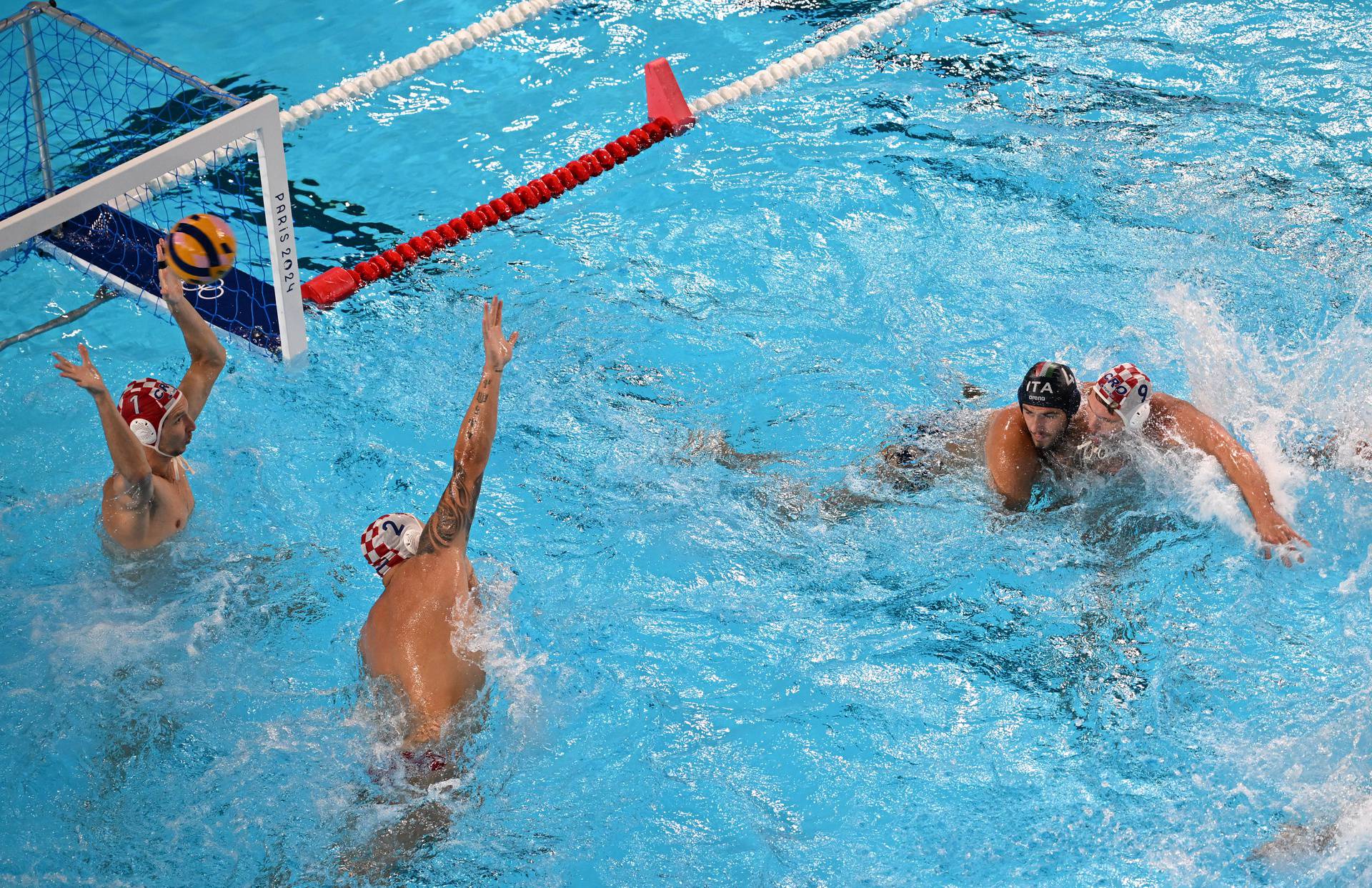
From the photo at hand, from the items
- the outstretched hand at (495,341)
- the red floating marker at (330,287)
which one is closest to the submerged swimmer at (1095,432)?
the outstretched hand at (495,341)

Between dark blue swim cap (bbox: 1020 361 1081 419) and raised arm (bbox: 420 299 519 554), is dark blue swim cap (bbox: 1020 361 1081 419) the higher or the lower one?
the higher one

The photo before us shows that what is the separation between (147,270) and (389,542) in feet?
7.56

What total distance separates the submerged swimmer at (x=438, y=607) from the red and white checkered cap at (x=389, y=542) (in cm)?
6

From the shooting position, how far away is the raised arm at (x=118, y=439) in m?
3.59

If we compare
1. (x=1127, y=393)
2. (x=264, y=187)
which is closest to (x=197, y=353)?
(x=264, y=187)

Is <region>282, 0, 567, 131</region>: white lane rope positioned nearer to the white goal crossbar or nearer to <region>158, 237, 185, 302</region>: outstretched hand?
the white goal crossbar

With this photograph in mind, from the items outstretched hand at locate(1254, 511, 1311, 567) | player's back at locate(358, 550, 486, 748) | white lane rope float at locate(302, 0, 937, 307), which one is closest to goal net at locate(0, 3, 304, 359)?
white lane rope float at locate(302, 0, 937, 307)

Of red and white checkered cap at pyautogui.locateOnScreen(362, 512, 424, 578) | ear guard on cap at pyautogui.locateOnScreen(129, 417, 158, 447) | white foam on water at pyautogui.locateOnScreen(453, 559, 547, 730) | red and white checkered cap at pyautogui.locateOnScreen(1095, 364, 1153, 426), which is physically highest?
red and white checkered cap at pyautogui.locateOnScreen(1095, 364, 1153, 426)

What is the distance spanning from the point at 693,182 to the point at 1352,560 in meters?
3.82

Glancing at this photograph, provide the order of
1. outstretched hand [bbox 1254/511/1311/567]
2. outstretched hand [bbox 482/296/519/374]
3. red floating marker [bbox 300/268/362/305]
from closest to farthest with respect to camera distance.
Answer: outstretched hand [bbox 482/296/519/374] → outstretched hand [bbox 1254/511/1311/567] → red floating marker [bbox 300/268/362/305]

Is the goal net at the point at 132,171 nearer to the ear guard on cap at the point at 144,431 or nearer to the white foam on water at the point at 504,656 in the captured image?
the ear guard on cap at the point at 144,431

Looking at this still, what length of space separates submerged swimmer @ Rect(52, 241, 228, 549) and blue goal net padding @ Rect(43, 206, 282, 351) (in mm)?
714

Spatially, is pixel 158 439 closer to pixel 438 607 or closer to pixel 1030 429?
pixel 438 607

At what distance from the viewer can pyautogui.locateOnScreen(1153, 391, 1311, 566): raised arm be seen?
153 inches
